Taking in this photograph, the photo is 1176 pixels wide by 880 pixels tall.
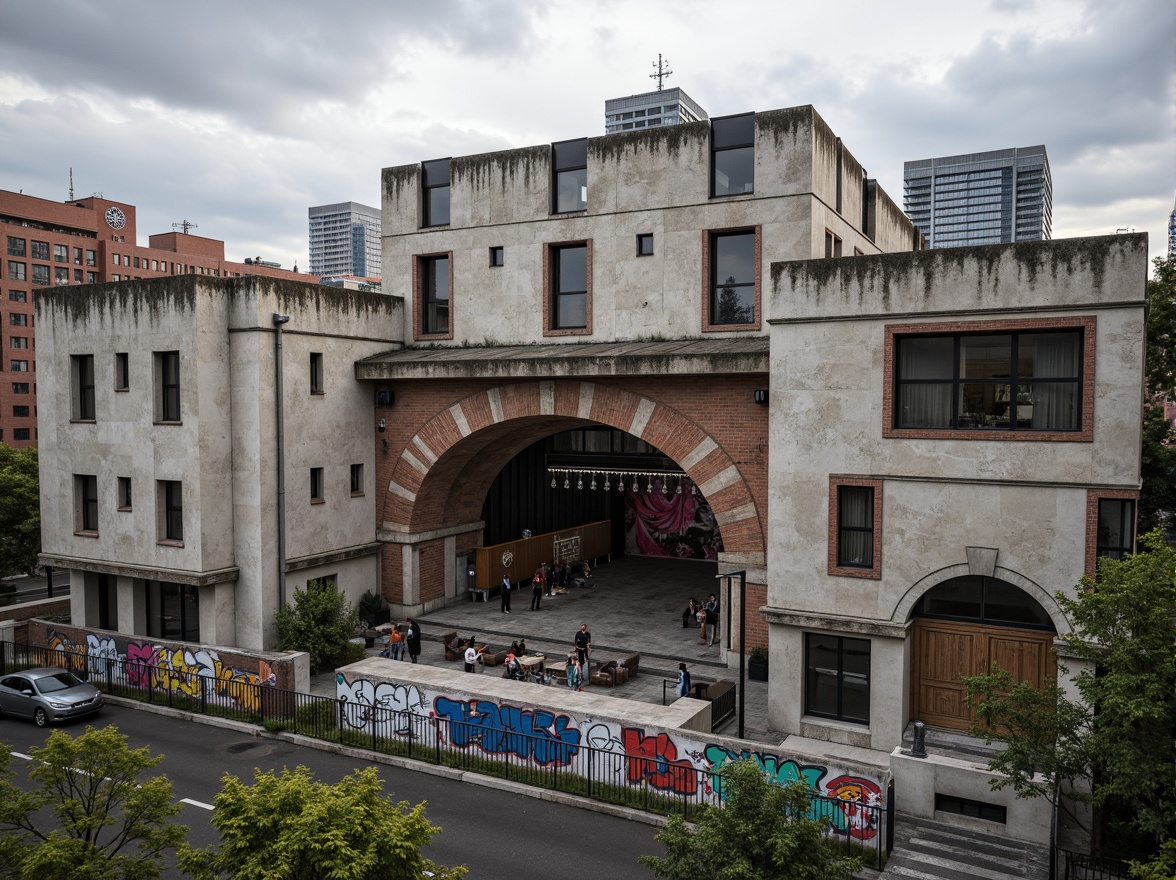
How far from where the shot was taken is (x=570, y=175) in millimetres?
27875

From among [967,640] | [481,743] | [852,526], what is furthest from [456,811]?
[967,640]

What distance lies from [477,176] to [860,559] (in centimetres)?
1797

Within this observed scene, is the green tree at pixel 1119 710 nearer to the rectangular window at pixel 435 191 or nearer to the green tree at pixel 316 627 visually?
the green tree at pixel 316 627

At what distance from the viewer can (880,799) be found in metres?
15.4

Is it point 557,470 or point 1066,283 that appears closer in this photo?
point 1066,283

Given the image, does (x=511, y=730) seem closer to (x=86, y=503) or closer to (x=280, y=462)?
(x=280, y=462)

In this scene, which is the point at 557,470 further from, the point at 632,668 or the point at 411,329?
the point at 632,668

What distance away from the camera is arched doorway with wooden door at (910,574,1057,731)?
60.1 ft

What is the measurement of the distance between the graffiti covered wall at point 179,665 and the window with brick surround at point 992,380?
16140 mm

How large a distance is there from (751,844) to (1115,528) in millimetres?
11909

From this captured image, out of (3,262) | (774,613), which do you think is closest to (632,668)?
(774,613)

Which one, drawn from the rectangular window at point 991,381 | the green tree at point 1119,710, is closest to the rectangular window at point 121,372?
the rectangular window at point 991,381

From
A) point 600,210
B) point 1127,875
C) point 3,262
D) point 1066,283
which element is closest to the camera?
point 1127,875

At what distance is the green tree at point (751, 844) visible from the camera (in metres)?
9.43
